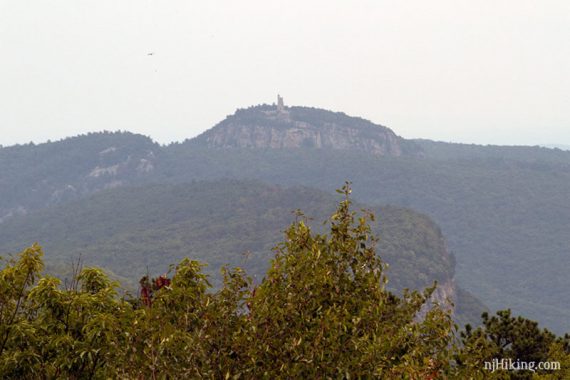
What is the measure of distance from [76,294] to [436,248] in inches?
7003

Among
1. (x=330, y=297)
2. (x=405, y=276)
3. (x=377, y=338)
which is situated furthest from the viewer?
(x=405, y=276)

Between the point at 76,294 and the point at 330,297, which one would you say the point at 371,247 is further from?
the point at 76,294

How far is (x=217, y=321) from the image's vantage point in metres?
13.2

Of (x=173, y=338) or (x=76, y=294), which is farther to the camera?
(x=76, y=294)

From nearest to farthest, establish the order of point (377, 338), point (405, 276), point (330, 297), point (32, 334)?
point (377, 338) → point (330, 297) → point (32, 334) → point (405, 276)

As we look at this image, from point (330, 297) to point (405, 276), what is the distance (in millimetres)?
158848

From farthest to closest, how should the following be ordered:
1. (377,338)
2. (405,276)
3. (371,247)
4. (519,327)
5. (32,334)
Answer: (405,276), (519,327), (32,334), (371,247), (377,338)

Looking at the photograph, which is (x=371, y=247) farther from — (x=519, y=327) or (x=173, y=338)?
(x=519, y=327)

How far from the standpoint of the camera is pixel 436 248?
188 metres

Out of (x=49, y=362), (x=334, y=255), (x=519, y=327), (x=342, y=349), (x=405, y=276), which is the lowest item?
(x=405, y=276)

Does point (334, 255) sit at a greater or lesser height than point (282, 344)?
greater

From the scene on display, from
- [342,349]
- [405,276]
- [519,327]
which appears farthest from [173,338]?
→ [405,276]

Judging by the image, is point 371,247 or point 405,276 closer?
point 371,247

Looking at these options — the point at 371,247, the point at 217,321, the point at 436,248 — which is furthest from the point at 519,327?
the point at 436,248
